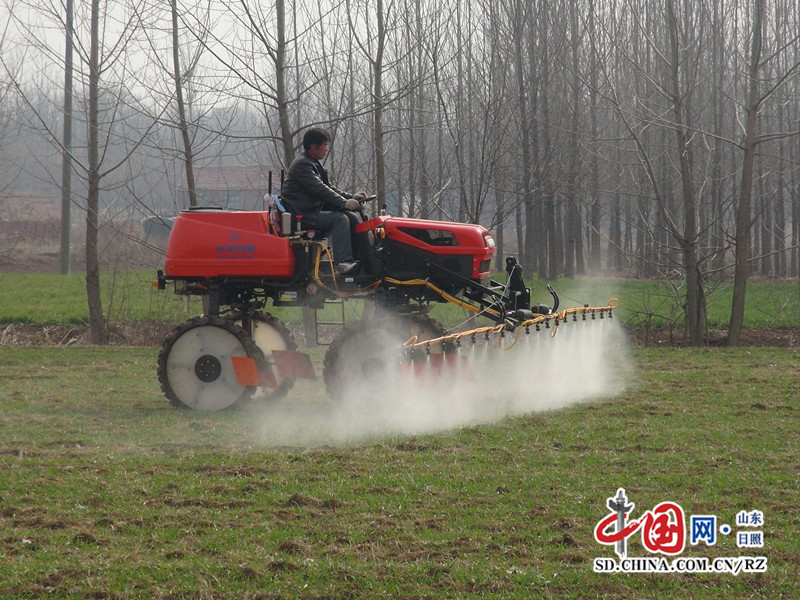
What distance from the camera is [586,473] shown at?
6.48 m

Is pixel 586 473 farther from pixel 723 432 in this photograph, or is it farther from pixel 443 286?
pixel 443 286

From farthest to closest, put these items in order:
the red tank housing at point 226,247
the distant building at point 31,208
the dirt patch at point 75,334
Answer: the distant building at point 31,208
the dirt patch at point 75,334
the red tank housing at point 226,247

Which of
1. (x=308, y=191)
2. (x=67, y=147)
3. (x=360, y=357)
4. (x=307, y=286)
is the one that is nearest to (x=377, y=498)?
(x=360, y=357)

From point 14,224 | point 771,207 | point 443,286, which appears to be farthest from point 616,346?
point 14,224

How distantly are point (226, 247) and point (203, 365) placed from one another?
122 cm

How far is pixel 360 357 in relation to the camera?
9.15m

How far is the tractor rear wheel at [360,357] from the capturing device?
903cm

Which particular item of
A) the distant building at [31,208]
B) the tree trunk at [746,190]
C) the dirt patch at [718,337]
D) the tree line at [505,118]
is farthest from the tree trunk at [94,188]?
the distant building at [31,208]

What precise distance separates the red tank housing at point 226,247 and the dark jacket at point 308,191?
320 millimetres

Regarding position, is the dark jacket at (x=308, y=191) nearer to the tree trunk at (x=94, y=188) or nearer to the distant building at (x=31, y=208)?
the tree trunk at (x=94, y=188)

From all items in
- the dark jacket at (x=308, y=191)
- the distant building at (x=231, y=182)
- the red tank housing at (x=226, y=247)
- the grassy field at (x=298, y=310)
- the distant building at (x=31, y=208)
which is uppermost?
the distant building at (x=31, y=208)

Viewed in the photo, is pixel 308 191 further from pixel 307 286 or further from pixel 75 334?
pixel 75 334

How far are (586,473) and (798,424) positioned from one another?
9.09ft

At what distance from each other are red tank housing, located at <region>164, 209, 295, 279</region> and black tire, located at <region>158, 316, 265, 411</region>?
21.4 inches
